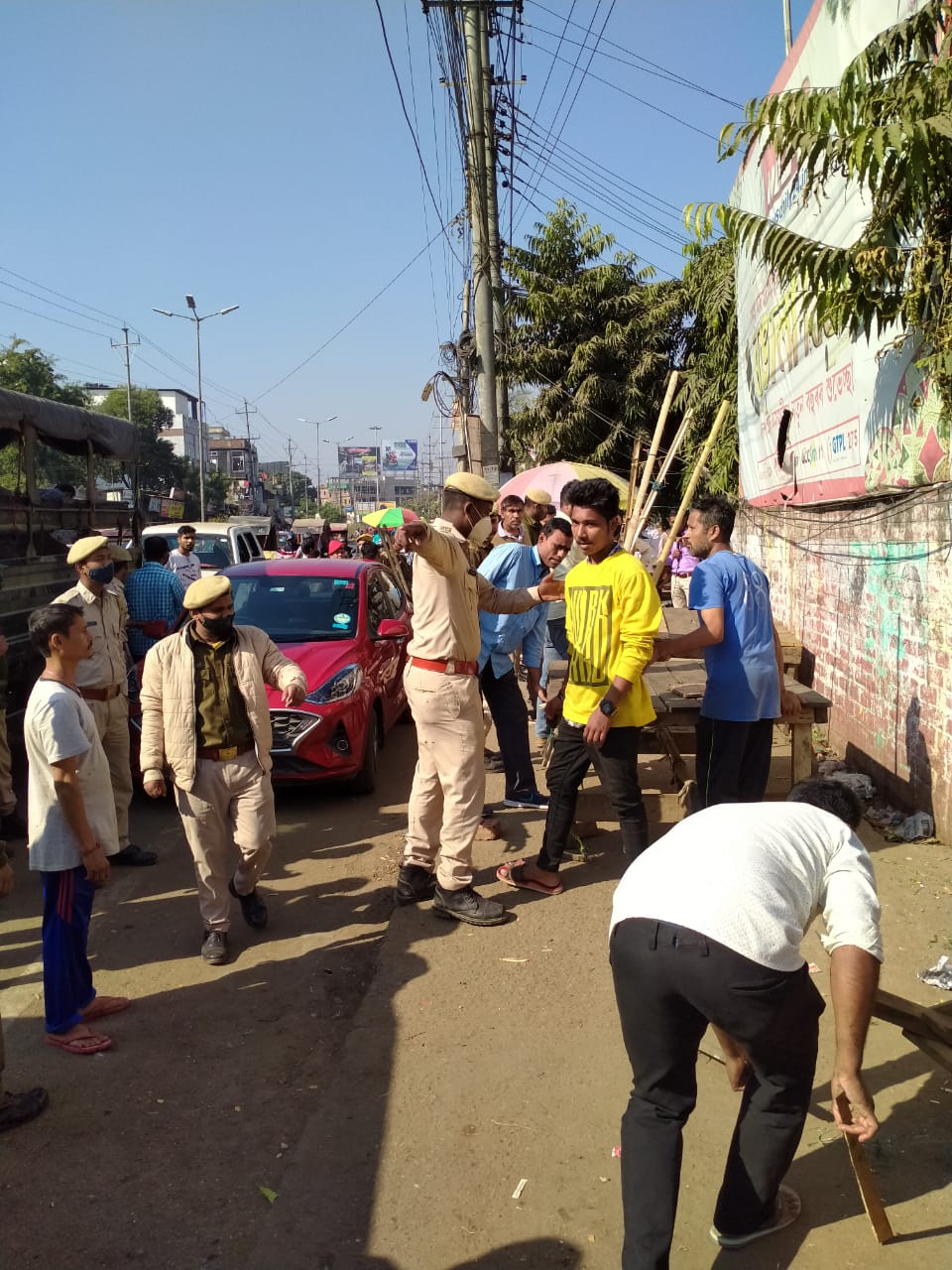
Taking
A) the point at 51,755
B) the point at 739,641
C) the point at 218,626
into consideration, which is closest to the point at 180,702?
the point at 218,626

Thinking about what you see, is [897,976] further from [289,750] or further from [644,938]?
[289,750]

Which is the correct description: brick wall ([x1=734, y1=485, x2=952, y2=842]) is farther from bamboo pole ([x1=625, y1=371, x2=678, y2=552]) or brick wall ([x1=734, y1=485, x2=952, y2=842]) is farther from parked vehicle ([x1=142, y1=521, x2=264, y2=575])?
parked vehicle ([x1=142, y1=521, x2=264, y2=575])

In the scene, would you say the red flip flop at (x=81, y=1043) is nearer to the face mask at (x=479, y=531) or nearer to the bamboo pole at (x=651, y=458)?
the face mask at (x=479, y=531)

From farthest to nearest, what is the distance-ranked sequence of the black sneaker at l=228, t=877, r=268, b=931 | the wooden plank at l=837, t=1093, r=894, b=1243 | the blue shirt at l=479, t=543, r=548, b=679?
the blue shirt at l=479, t=543, r=548, b=679, the black sneaker at l=228, t=877, r=268, b=931, the wooden plank at l=837, t=1093, r=894, b=1243

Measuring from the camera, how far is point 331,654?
283 inches

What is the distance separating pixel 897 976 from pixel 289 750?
12.8ft

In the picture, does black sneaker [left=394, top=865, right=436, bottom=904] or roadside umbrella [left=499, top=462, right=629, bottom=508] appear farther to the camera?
roadside umbrella [left=499, top=462, right=629, bottom=508]

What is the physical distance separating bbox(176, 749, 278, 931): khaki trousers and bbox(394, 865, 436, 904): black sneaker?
75 centimetres

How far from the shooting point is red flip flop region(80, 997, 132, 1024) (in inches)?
160

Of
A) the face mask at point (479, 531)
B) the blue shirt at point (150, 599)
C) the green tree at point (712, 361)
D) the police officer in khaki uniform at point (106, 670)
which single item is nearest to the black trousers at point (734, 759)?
the face mask at point (479, 531)

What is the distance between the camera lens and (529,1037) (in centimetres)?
384

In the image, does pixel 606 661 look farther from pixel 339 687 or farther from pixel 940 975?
pixel 339 687

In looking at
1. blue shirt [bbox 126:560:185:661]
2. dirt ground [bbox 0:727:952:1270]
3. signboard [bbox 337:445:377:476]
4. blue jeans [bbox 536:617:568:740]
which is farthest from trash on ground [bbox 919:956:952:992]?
signboard [bbox 337:445:377:476]

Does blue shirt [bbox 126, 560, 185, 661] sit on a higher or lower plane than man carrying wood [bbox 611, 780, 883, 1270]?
higher
